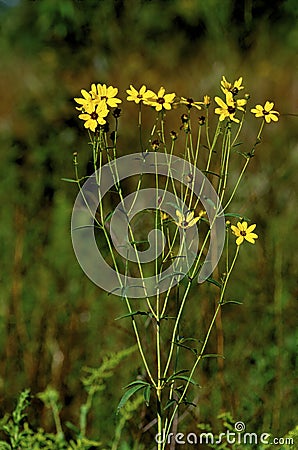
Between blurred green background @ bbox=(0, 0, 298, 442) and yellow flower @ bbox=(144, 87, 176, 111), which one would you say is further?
blurred green background @ bbox=(0, 0, 298, 442)

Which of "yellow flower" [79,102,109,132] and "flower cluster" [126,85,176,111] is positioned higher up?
"flower cluster" [126,85,176,111]

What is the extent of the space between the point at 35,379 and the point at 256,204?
679 millimetres

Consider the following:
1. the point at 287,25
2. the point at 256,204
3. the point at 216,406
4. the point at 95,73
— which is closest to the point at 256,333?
the point at 216,406

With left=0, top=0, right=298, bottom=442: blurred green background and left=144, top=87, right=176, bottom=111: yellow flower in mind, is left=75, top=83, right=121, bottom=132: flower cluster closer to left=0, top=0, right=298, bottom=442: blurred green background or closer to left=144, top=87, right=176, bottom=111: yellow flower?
left=144, top=87, right=176, bottom=111: yellow flower

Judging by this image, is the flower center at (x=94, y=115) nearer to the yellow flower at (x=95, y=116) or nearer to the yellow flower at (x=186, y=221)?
the yellow flower at (x=95, y=116)

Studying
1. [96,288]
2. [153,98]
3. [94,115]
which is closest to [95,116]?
[94,115]

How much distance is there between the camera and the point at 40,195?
1.89 meters

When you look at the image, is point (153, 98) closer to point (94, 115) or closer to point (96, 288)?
point (94, 115)

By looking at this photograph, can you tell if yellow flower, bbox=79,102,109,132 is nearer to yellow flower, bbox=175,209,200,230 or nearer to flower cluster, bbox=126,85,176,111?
flower cluster, bbox=126,85,176,111

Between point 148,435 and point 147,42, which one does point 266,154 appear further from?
point 147,42

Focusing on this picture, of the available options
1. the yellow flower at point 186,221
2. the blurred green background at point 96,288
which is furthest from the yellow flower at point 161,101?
the blurred green background at point 96,288

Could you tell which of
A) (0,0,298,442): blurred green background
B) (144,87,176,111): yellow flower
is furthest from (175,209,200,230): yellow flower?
(0,0,298,442): blurred green background

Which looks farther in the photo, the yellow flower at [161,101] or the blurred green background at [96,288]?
the blurred green background at [96,288]

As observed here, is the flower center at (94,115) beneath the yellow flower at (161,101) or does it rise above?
beneath
